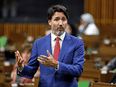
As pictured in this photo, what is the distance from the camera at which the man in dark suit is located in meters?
1.56

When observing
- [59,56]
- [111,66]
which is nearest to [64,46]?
[59,56]

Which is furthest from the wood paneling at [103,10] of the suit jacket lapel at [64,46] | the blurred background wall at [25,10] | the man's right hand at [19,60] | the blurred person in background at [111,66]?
the man's right hand at [19,60]

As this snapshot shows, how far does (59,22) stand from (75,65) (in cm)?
31

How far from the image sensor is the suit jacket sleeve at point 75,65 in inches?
58.9

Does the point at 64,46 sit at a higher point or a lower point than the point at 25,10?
lower

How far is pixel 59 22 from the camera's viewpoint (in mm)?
1593

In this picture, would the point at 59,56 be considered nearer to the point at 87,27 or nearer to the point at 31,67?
the point at 31,67

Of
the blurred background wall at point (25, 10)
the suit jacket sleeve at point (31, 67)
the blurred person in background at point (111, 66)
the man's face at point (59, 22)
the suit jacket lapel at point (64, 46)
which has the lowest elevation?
the blurred person in background at point (111, 66)

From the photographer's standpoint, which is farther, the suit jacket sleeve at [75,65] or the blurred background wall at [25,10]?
the blurred background wall at [25,10]

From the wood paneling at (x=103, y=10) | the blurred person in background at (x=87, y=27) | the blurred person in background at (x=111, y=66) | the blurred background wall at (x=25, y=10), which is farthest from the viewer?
the blurred background wall at (x=25, y=10)

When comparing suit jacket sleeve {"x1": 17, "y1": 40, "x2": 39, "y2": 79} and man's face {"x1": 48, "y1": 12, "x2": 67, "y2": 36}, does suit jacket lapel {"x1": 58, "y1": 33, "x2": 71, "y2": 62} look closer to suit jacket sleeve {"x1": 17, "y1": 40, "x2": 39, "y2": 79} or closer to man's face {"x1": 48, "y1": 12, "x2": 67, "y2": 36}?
man's face {"x1": 48, "y1": 12, "x2": 67, "y2": 36}

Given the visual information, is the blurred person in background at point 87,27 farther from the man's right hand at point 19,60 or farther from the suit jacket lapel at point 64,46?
the man's right hand at point 19,60

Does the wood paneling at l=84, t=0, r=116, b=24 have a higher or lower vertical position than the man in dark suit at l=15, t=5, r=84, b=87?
higher

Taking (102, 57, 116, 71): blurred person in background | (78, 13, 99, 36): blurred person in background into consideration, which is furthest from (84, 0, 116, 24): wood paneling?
(102, 57, 116, 71): blurred person in background
